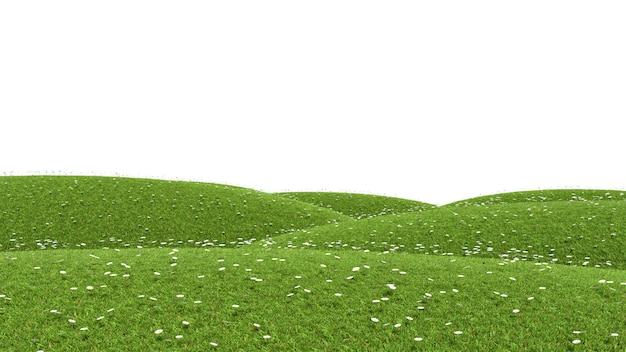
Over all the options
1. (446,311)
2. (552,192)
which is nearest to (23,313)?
(446,311)

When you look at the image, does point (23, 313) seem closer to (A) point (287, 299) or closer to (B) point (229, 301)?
(B) point (229, 301)

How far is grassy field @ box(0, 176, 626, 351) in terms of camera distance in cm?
956

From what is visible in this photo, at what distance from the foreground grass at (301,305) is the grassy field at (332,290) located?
4cm

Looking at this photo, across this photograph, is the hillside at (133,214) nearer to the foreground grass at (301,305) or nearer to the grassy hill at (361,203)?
the grassy hill at (361,203)

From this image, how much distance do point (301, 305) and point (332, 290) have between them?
1.28 meters

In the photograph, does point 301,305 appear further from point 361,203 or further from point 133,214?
point 361,203

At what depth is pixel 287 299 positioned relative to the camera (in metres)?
11.4

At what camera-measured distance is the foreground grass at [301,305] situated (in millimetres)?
9469

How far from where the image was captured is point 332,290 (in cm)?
1206

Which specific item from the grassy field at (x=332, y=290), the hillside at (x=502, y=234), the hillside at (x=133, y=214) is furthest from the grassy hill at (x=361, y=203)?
the grassy field at (x=332, y=290)

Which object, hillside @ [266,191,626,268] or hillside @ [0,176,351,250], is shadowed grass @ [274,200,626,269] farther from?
hillside @ [0,176,351,250]

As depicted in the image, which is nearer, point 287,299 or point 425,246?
point 287,299

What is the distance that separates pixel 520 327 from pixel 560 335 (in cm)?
80

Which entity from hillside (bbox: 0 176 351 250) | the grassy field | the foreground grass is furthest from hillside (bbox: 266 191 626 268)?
the foreground grass
